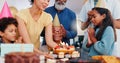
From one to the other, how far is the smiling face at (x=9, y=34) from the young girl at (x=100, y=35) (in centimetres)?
32

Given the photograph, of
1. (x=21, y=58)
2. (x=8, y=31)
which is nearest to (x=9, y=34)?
(x=8, y=31)

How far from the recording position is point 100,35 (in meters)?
1.15

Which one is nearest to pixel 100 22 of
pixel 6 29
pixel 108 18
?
pixel 108 18

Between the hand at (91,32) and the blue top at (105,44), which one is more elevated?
the hand at (91,32)

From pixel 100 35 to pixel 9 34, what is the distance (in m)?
0.37

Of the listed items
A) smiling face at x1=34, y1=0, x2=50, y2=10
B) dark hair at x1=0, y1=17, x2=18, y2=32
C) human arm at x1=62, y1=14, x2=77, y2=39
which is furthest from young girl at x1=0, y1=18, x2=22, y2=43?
human arm at x1=62, y1=14, x2=77, y2=39

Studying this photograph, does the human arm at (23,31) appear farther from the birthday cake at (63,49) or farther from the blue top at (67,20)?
the blue top at (67,20)

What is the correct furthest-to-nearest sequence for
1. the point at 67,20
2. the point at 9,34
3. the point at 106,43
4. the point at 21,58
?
the point at 67,20, the point at 106,43, the point at 9,34, the point at 21,58

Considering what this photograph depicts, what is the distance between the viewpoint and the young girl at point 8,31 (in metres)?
0.98

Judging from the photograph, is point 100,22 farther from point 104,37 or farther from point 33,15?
point 33,15

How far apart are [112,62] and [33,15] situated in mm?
387

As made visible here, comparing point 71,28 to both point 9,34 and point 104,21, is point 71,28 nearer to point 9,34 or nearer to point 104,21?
point 104,21

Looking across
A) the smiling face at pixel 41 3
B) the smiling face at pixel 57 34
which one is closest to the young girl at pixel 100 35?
the smiling face at pixel 57 34

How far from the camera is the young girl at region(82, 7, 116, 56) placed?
112 centimetres
